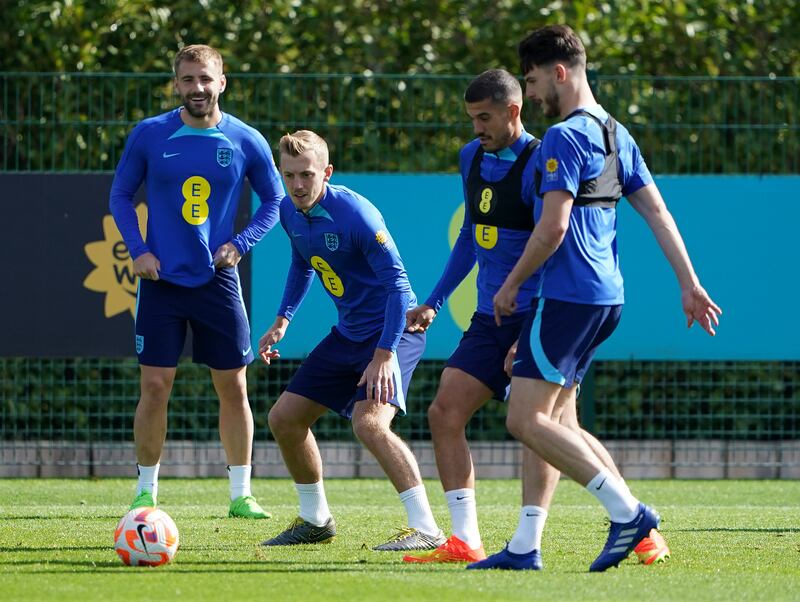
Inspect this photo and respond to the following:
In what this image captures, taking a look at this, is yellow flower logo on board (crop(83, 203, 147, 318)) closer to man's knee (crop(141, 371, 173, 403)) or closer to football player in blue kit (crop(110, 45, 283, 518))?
football player in blue kit (crop(110, 45, 283, 518))

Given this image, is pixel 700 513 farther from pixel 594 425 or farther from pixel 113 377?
pixel 113 377

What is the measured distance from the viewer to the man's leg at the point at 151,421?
7.81 metres

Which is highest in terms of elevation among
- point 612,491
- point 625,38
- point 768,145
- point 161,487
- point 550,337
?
point 625,38

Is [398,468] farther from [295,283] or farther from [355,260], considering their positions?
[295,283]

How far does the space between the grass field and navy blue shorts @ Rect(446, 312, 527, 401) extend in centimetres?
80

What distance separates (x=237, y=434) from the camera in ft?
27.2

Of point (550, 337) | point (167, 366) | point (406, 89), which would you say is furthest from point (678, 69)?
point (550, 337)

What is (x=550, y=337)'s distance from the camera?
5797 millimetres

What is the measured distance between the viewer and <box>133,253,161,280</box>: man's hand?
772 centimetres

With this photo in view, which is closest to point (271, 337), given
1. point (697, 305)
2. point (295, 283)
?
point (295, 283)

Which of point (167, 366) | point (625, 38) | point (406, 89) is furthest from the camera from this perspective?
point (625, 38)

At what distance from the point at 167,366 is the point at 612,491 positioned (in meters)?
2.91

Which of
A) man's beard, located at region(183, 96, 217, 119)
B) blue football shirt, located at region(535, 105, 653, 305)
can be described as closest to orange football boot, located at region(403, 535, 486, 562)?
blue football shirt, located at region(535, 105, 653, 305)

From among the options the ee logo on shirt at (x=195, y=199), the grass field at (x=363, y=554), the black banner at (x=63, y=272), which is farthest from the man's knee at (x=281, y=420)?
the black banner at (x=63, y=272)
